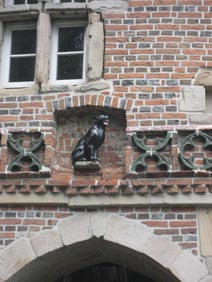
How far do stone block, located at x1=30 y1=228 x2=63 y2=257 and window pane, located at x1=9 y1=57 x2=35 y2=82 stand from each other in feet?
5.73

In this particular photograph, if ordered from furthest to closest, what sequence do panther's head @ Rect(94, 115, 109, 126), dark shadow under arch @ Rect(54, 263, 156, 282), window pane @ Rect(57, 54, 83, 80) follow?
dark shadow under arch @ Rect(54, 263, 156, 282)
window pane @ Rect(57, 54, 83, 80)
panther's head @ Rect(94, 115, 109, 126)

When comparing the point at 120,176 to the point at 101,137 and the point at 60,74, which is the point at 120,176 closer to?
the point at 101,137

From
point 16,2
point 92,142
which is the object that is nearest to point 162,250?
point 92,142

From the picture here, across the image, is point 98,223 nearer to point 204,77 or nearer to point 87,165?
point 87,165

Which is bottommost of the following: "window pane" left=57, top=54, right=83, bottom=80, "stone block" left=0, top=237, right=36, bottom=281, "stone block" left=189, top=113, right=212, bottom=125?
"stone block" left=0, top=237, right=36, bottom=281

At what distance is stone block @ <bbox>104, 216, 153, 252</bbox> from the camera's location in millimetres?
6273

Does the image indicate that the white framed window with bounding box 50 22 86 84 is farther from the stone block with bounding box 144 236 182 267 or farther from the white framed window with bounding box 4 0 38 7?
the stone block with bounding box 144 236 182 267

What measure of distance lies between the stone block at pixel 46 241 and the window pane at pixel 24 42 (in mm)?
2065

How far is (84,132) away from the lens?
6.86 m

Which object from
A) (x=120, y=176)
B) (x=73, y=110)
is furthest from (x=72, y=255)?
(x=73, y=110)

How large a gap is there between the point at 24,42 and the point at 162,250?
2.80 meters

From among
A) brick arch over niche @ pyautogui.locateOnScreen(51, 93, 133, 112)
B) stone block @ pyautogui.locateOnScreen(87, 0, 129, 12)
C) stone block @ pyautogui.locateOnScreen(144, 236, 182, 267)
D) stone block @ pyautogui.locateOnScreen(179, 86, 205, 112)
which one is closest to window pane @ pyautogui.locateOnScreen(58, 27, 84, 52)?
stone block @ pyautogui.locateOnScreen(87, 0, 129, 12)

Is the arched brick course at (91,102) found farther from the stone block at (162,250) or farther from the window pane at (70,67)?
the stone block at (162,250)

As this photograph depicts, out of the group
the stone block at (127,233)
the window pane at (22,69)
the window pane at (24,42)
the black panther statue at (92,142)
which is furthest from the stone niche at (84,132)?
the window pane at (24,42)
